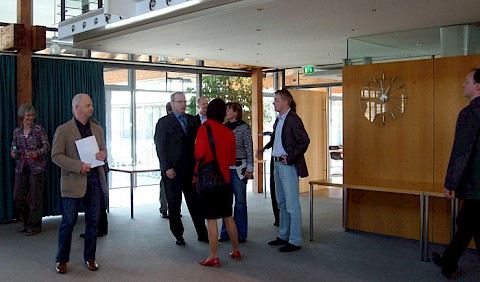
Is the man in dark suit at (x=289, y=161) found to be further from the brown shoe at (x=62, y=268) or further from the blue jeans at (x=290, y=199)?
the brown shoe at (x=62, y=268)

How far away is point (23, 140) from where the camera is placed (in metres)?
6.49

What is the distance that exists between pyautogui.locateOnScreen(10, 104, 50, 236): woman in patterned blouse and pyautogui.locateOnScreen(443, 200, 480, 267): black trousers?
4.69m

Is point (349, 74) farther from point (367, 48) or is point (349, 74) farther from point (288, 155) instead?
point (288, 155)

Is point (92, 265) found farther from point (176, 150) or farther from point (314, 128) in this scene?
point (314, 128)

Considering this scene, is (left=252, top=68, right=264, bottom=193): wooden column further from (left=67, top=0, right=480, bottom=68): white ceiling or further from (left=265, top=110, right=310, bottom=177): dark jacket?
(left=265, top=110, right=310, bottom=177): dark jacket

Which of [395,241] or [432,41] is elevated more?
[432,41]

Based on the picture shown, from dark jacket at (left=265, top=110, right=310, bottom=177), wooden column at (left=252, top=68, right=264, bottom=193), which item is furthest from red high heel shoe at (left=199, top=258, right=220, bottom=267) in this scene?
wooden column at (left=252, top=68, right=264, bottom=193)

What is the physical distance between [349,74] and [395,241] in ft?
6.65

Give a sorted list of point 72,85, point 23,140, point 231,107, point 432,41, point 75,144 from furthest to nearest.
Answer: point 72,85 < point 23,140 < point 432,41 < point 231,107 < point 75,144

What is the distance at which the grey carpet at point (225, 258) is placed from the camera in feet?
15.3

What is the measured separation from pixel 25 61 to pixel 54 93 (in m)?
0.65

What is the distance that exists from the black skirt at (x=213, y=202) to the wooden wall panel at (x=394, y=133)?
213 centimetres

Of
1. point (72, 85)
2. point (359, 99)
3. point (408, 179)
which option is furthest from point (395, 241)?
point (72, 85)

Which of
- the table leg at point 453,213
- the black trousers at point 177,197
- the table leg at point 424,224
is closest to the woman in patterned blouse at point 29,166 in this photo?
the black trousers at point 177,197
